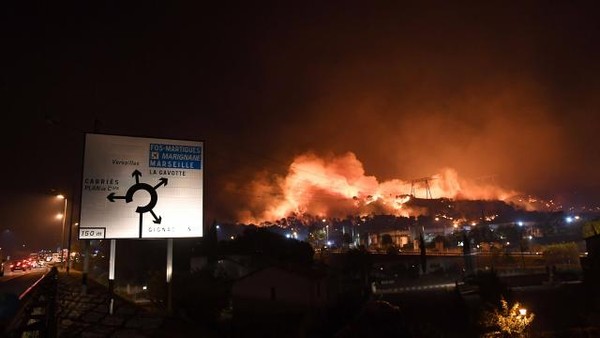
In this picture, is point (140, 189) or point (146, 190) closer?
point (140, 189)

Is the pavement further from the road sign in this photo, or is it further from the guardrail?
the road sign

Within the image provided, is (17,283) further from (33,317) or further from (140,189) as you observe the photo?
(33,317)

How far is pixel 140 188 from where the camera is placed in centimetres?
1552

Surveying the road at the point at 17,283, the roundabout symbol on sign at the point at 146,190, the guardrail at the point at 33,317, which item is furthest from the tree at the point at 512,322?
the road at the point at 17,283

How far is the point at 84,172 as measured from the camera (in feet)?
48.2

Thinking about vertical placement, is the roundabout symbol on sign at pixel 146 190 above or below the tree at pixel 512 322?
above

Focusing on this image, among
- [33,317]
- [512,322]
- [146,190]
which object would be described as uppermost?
[146,190]

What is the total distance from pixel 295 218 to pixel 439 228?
74.1 metres

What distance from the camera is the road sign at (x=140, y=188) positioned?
14891mm

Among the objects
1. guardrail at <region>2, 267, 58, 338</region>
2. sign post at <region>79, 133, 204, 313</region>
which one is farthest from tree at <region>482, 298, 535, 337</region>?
guardrail at <region>2, 267, 58, 338</region>

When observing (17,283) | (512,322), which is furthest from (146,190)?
(512,322)

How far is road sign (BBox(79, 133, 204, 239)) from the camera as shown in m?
14.9

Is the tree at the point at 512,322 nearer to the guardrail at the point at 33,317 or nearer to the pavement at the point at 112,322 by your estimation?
the pavement at the point at 112,322

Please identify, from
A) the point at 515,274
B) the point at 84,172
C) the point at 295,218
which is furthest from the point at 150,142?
the point at 295,218
